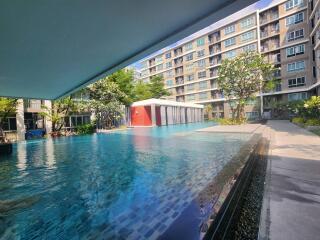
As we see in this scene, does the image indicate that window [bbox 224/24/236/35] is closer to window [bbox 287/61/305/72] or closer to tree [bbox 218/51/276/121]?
window [bbox 287/61/305/72]

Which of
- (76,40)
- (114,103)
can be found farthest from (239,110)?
(76,40)

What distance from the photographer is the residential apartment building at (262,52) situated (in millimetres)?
29016

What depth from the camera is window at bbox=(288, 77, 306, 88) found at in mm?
29641

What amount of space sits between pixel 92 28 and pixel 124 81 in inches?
968

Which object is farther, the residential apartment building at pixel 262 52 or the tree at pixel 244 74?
the residential apartment building at pixel 262 52

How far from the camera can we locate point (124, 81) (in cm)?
2784

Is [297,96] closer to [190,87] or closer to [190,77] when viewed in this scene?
[190,87]

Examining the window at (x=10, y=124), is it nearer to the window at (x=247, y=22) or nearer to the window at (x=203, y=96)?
the window at (x=203, y=96)

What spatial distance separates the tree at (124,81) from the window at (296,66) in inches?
1008

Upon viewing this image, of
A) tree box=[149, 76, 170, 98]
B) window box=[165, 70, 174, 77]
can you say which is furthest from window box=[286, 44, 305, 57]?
window box=[165, 70, 174, 77]

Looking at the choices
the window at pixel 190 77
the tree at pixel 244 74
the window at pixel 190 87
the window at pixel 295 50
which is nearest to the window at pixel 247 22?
the window at pixel 295 50

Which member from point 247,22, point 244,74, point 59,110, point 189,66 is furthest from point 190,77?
point 59,110

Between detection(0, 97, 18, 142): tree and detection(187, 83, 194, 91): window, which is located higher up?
detection(187, 83, 194, 91): window

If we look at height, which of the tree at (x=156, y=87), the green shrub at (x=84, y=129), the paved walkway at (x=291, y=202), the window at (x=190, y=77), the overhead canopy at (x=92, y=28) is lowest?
the paved walkway at (x=291, y=202)
